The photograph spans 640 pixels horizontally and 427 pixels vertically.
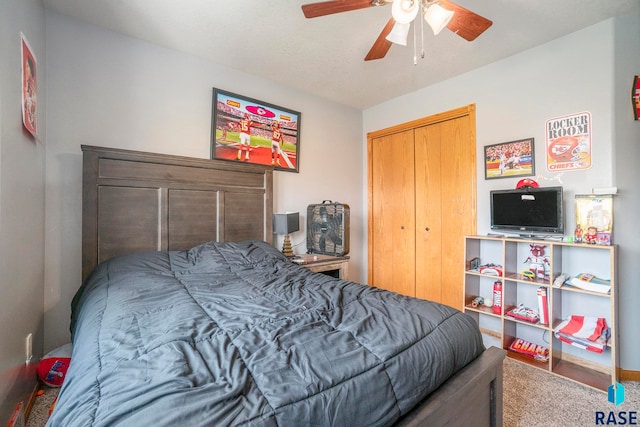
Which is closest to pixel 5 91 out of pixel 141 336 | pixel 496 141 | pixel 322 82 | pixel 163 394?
pixel 141 336

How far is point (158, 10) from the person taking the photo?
80.8 inches

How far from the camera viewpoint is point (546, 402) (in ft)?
5.72

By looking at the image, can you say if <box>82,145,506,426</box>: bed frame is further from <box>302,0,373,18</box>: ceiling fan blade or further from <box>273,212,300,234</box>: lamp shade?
<box>302,0,373,18</box>: ceiling fan blade

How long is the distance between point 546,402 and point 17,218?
318cm

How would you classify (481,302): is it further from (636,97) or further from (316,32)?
(316,32)

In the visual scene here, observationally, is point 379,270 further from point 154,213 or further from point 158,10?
point 158,10

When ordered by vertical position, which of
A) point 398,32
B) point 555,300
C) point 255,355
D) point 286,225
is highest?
point 398,32

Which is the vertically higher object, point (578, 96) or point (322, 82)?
point (322, 82)

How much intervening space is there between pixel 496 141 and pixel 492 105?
1.19 feet

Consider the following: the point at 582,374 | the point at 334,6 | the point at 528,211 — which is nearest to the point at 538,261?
the point at 528,211

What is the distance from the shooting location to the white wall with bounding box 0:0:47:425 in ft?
4.26

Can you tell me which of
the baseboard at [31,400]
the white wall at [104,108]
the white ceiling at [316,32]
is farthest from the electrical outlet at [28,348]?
the white ceiling at [316,32]

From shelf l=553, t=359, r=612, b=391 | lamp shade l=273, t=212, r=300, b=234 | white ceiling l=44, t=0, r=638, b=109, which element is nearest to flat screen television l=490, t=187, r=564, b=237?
shelf l=553, t=359, r=612, b=391

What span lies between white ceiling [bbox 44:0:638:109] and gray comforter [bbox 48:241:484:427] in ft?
6.33
